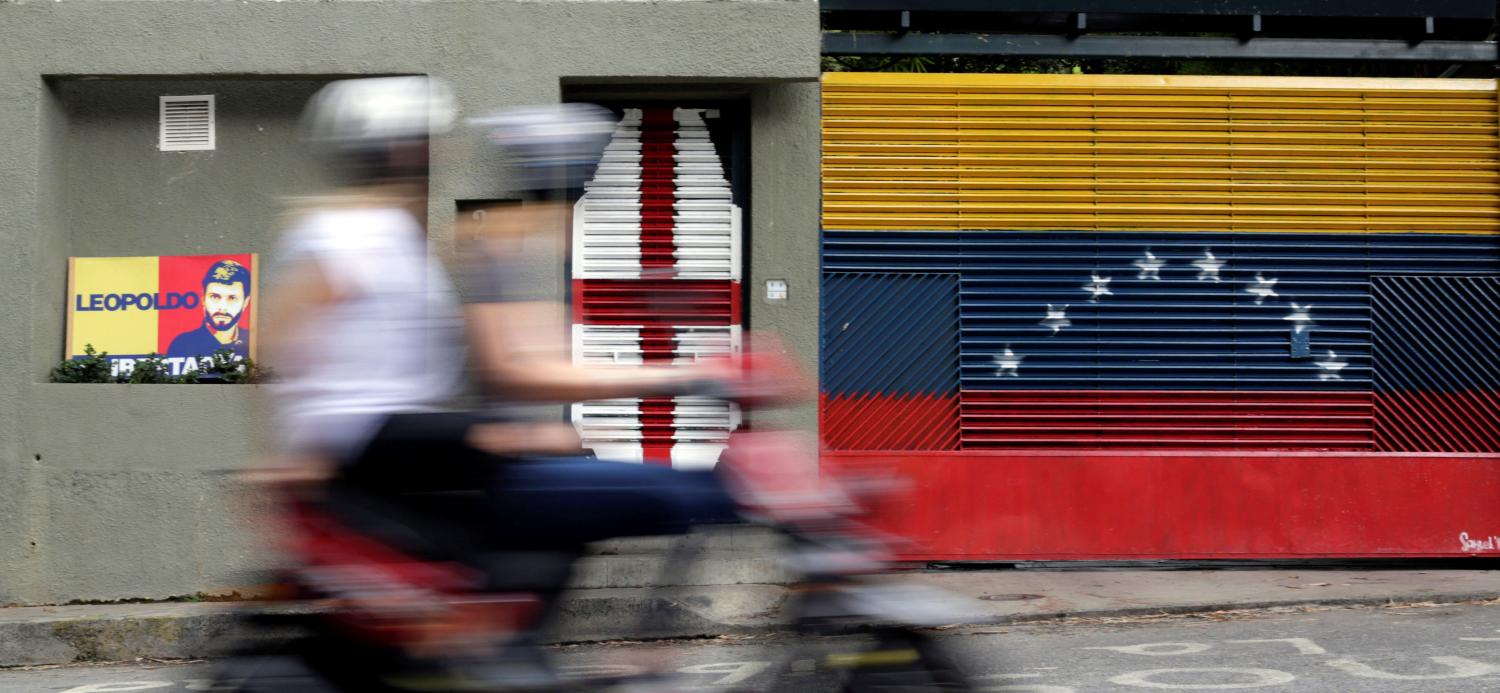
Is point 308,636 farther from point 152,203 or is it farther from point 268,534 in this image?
A: point 152,203

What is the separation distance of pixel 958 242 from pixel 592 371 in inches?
253

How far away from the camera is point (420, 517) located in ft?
11.1

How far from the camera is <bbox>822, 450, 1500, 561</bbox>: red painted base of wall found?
31.2ft

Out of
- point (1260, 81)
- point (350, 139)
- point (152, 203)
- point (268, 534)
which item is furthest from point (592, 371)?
point (1260, 81)

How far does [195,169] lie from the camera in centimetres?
948

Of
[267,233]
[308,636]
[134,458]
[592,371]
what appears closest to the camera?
[308,636]

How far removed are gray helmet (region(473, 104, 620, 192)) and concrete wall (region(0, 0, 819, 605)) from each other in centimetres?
516

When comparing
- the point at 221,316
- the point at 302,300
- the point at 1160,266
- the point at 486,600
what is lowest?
the point at 486,600

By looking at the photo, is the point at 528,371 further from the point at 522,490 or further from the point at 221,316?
the point at 221,316

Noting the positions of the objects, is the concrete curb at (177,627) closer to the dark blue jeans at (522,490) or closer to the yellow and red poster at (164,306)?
the yellow and red poster at (164,306)

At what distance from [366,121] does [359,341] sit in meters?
0.54

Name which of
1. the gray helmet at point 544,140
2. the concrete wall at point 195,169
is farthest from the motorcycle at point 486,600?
the concrete wall at point 195,169

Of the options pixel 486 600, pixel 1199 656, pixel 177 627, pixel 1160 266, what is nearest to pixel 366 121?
pixel 486 600

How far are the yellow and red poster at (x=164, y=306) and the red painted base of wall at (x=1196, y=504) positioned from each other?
164 inches
